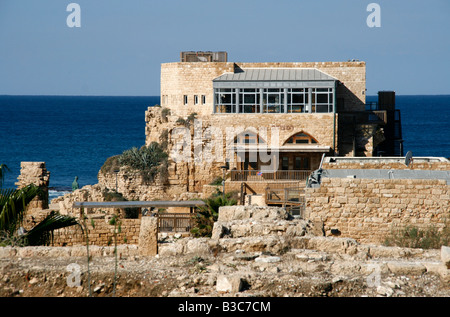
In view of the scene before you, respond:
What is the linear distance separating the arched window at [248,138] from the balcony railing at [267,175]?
206cm

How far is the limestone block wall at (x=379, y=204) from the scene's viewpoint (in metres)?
17.4

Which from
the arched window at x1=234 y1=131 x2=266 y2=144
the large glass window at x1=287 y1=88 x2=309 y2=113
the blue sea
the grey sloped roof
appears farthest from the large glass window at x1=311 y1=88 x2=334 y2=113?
the blue sea

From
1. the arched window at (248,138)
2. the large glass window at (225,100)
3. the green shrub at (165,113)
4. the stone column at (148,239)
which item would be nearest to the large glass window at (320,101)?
the arched window at (248,138)

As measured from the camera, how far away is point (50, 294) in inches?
468

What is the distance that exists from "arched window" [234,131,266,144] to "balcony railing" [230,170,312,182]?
2059 mm

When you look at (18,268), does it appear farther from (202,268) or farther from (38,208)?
(38,208)

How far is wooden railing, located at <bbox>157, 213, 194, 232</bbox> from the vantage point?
22.6 metres

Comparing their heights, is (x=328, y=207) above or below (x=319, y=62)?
below

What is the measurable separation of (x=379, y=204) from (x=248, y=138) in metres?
20.8

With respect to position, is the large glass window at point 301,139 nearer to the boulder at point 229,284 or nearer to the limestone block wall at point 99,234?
the limestone block wall at point 99,234

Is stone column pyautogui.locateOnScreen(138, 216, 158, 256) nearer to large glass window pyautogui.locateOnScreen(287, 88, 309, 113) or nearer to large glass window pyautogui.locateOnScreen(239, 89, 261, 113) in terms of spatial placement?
large glass window pyautogui.locateOnScreen(239, 89, 261, 113)

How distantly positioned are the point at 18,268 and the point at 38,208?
11.5 m
